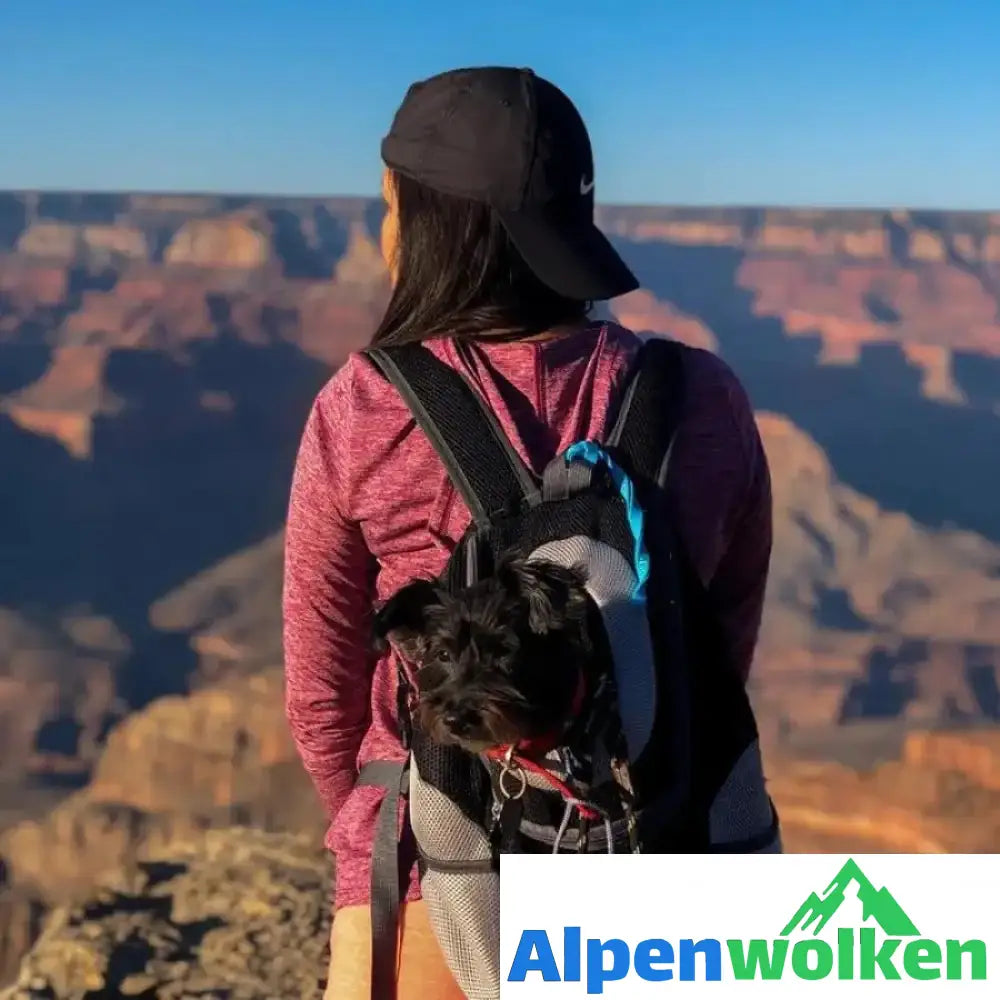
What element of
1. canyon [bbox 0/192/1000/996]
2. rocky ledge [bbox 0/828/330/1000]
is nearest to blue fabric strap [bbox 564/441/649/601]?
rocky ledge [bbox 0/828/330/1000]

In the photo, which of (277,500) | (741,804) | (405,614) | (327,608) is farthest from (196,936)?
(277,500)

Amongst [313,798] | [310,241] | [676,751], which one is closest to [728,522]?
[676,751]

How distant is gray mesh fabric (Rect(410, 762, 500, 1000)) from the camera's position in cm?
99

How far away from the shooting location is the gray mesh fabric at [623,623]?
3.11 feet

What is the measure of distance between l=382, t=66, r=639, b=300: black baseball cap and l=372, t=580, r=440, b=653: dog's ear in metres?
0.28

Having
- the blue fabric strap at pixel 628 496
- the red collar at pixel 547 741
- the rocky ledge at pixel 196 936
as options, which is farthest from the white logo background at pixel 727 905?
the rocky ledge at pixel 196 936

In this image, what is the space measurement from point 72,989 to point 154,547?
56.3ft

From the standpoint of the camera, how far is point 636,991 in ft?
3.60

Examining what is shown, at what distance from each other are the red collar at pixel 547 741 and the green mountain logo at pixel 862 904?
1.17 feet

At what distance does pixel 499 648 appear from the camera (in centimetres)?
89

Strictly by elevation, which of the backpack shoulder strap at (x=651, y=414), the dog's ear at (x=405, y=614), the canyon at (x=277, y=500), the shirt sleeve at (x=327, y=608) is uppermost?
the canyon at (x=277, y=500)

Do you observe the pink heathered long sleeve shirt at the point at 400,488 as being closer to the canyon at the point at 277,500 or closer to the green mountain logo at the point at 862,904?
the green mountain logo at the point at 862,904

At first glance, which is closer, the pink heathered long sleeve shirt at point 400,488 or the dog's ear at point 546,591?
the dog's ear at point 546,591

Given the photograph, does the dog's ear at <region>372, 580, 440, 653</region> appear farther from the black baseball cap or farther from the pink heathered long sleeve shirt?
the black baseball cap
